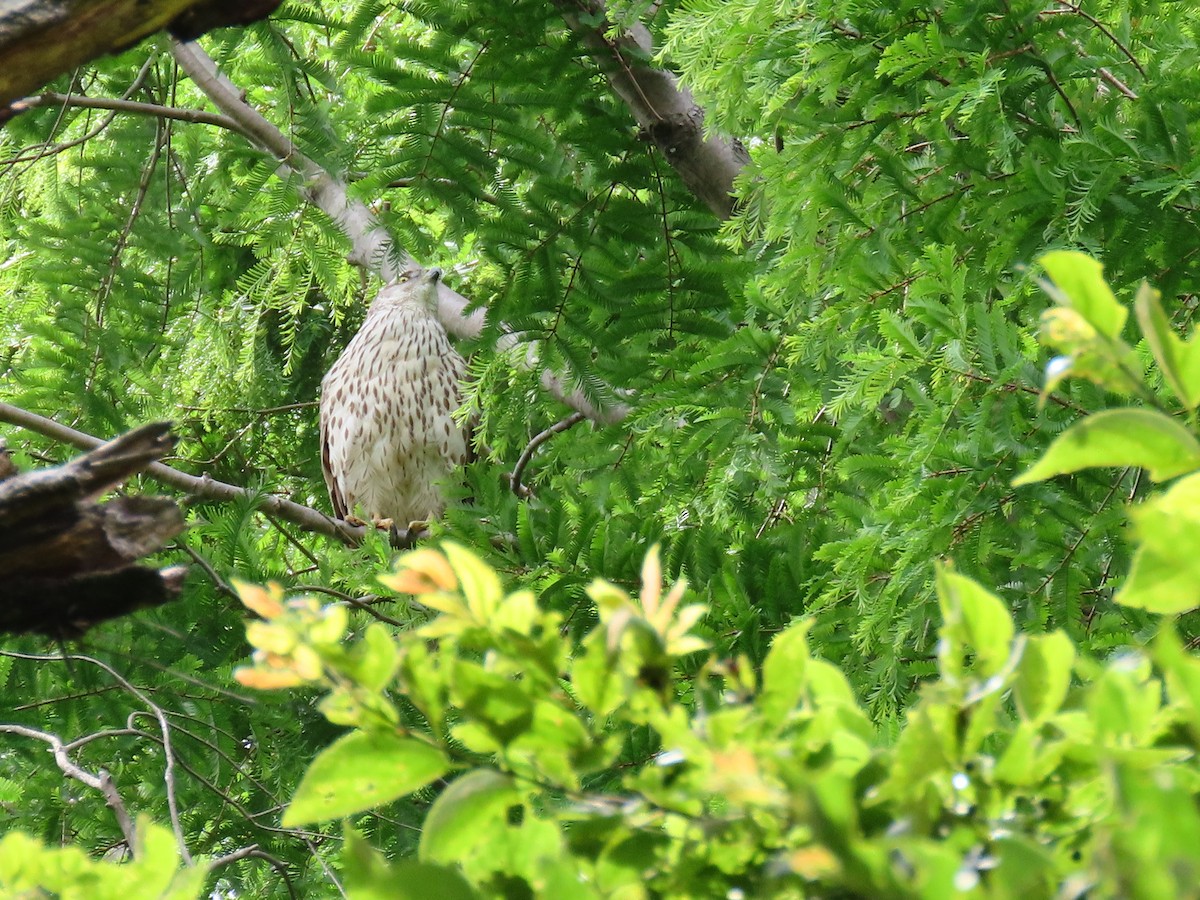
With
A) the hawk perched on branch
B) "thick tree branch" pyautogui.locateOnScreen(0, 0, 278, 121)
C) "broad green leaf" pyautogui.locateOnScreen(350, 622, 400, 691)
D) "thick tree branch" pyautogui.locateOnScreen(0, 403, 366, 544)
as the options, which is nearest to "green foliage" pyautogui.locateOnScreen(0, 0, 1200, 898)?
"broad green leaf" pyautogui.locateOnScreen(350, 622, 400, 691)

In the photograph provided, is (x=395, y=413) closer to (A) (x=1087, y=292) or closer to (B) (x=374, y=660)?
(B) (x=374, y=660)

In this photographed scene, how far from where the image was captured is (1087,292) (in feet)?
3.06

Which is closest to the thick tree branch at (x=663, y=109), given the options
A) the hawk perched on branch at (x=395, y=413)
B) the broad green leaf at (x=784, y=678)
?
the hawk perched on branch at (x=395, y=413)

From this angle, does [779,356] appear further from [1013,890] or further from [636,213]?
[1013,890]

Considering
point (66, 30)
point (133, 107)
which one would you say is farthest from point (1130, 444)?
point (133, 107)

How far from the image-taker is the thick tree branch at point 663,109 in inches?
157

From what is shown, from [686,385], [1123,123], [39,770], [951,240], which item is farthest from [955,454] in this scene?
[39,770]

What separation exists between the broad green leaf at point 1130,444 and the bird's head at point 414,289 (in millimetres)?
5606

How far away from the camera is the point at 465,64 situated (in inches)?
147

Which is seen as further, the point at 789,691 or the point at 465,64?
the point at 465,64

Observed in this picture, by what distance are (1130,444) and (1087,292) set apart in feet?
0.37

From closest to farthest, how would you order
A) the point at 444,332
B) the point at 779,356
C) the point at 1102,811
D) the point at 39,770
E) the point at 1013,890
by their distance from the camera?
the point at 1013,890, the point at 1102,811, the point at 779,356, the point at 39,770, the point at 444,332

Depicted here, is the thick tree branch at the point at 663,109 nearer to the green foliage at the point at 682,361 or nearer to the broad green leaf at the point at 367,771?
the green foliage at the point at 682,361

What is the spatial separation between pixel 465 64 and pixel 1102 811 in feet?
10.4
